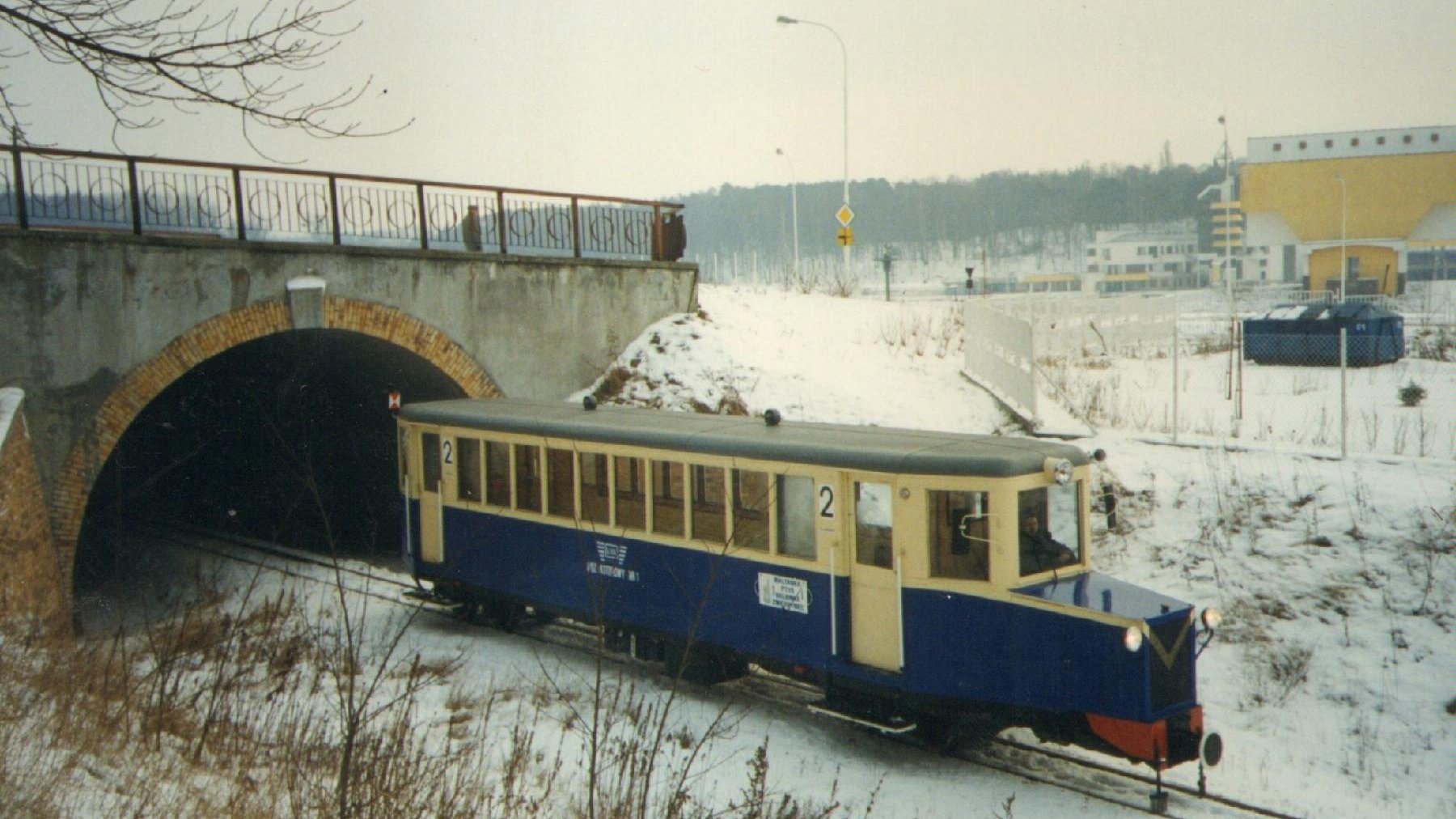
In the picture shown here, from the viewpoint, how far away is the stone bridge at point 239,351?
1322 centimetres

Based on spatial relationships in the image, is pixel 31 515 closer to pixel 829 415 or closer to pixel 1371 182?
pixel 829 415

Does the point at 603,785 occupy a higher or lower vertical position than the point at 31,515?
lower

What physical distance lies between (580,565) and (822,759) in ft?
11.3

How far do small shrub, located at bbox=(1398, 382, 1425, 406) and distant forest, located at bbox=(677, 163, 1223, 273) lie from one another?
2864 inches

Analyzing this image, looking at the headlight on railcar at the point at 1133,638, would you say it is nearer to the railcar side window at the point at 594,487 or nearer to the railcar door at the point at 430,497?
the railcar side window at the point at 594,487

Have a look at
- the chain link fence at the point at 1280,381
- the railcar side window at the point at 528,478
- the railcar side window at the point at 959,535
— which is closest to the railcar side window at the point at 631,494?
the railcar side window at the point at 528,478

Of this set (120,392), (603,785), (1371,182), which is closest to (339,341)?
(120,392)

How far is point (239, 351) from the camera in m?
18.0

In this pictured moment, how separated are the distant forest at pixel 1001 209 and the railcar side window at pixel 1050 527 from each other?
8172cm

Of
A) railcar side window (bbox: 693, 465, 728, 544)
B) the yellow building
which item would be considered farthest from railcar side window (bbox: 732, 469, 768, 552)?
the yellow building

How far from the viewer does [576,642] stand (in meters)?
13.0

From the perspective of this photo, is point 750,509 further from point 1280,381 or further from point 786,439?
point 1280,381

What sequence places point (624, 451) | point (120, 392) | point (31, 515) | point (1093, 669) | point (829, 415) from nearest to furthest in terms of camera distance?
point (1093, 669)
point (624, 451)
point (31, 515)
point (120, 392)
point (829, 415)

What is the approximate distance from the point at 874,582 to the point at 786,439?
1463 millimetres
